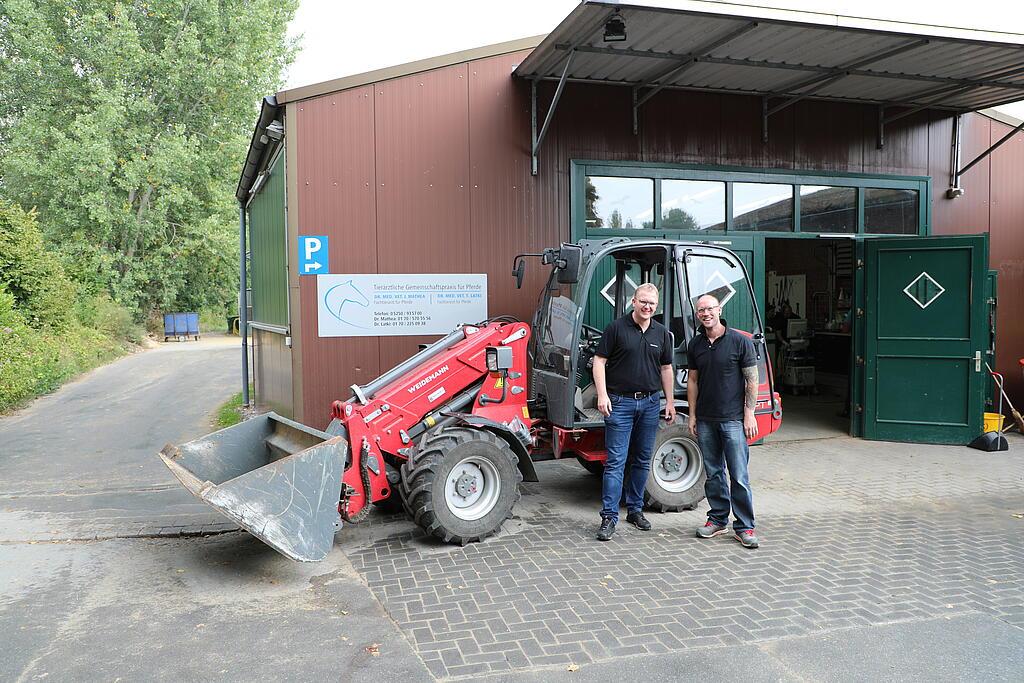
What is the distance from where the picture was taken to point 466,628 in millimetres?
4180

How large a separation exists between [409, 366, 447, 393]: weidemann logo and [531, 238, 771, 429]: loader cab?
0.96 metres

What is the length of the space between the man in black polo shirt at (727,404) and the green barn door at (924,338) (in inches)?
203

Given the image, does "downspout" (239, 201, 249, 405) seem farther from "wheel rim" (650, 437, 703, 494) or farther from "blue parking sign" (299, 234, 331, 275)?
"wheel rim" (650, 437, 703, 494)

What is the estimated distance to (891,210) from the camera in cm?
1059

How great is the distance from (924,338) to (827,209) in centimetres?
211

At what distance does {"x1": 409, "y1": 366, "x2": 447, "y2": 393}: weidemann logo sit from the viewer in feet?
19.3

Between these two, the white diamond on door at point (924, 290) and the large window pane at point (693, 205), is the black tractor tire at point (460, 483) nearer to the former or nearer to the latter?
the large window pane at point (693, 205)

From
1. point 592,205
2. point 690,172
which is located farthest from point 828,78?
point 592,205

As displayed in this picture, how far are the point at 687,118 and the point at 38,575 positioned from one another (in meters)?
8.33

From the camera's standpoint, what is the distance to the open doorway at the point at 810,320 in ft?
46.6

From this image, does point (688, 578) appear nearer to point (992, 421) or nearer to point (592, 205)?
point (592, 205)

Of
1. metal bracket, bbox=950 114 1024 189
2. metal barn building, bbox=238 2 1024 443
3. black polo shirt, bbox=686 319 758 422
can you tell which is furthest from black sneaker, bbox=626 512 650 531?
metal bracket, bbox=950 114 1024 189

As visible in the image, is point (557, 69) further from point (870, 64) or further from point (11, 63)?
point (11, 63)

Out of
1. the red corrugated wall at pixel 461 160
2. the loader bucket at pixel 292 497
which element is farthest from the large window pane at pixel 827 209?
the loader bucket at pixel 292 497
